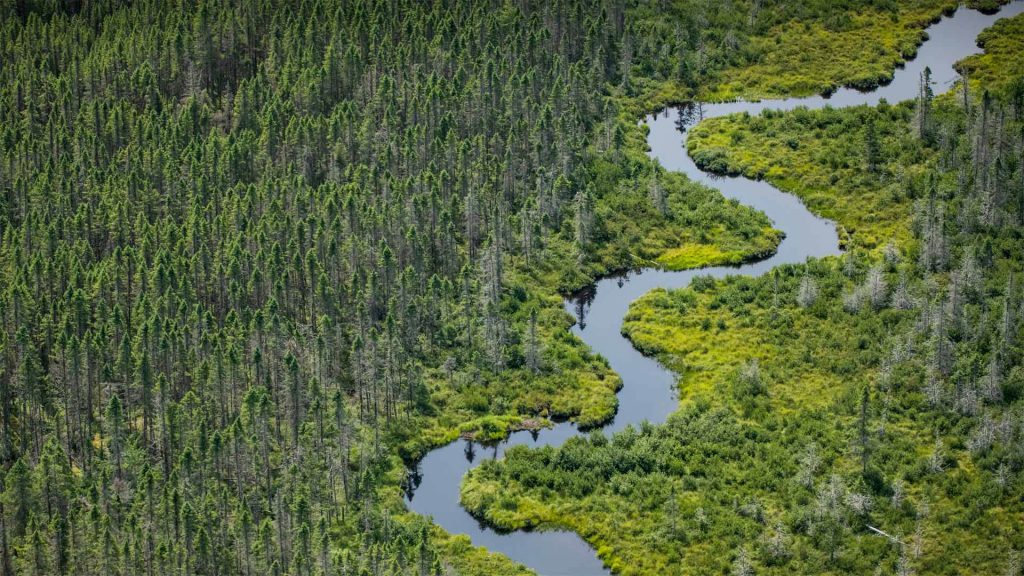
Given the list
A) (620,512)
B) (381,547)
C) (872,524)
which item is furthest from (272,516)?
(872,524)

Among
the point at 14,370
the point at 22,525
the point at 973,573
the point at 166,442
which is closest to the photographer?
the point at 973,573

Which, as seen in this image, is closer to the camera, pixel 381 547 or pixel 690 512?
pixel 381 547

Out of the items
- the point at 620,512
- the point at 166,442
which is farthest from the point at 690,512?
the point at 166,442

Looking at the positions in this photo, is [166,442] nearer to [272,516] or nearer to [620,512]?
[272,516]

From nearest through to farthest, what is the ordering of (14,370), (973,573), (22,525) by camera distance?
(973,573) < (22,525) < (14,370)

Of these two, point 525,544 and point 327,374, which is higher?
point 327,374

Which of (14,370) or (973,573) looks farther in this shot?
(14,370)

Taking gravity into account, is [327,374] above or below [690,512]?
above

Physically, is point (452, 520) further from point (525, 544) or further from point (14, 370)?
point (14, 370)

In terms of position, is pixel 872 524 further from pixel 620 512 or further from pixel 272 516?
pixel 272 516
